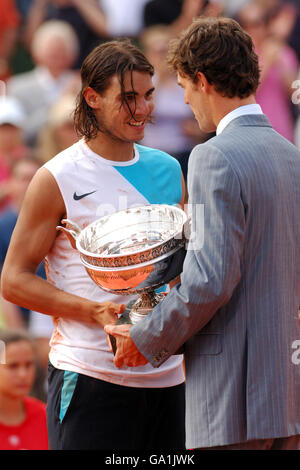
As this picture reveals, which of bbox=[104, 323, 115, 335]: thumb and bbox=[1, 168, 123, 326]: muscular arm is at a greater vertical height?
bbox=[1, 168, 123, 326]: muscular arm

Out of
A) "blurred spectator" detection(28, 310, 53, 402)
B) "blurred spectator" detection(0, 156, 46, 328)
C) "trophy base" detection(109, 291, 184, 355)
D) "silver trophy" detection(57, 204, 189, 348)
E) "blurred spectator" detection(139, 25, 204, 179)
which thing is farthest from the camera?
"blurred spectator" detection(139, 25, 204, 179)

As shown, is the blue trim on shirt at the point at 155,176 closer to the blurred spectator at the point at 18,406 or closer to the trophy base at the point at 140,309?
the trophy base at the point at 140,309

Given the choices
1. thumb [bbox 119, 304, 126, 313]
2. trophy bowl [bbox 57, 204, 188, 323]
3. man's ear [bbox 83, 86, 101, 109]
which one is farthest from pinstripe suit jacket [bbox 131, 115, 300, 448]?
man's ear [bbox 83, 86, 101, 109]

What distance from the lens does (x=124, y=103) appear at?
2.56 m

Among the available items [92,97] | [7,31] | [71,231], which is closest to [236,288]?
[71,231]

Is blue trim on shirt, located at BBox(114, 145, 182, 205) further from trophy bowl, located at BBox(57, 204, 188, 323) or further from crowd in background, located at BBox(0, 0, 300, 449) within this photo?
crowd in background, located at BBox(0, 0, 300, 449)

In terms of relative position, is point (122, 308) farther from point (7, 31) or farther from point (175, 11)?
point (7, 31)

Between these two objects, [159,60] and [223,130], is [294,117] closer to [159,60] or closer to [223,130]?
[159,60]

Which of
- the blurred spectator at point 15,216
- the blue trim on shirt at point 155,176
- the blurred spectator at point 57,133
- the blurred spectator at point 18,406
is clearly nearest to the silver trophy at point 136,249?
the blue trim on shirt at point 155,176

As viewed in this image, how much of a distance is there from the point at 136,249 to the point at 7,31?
12.6 ft

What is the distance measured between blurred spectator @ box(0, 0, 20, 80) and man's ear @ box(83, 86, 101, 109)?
3.18 m

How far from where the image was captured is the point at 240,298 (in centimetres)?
212

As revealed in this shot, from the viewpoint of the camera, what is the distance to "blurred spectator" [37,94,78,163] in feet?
16.8
